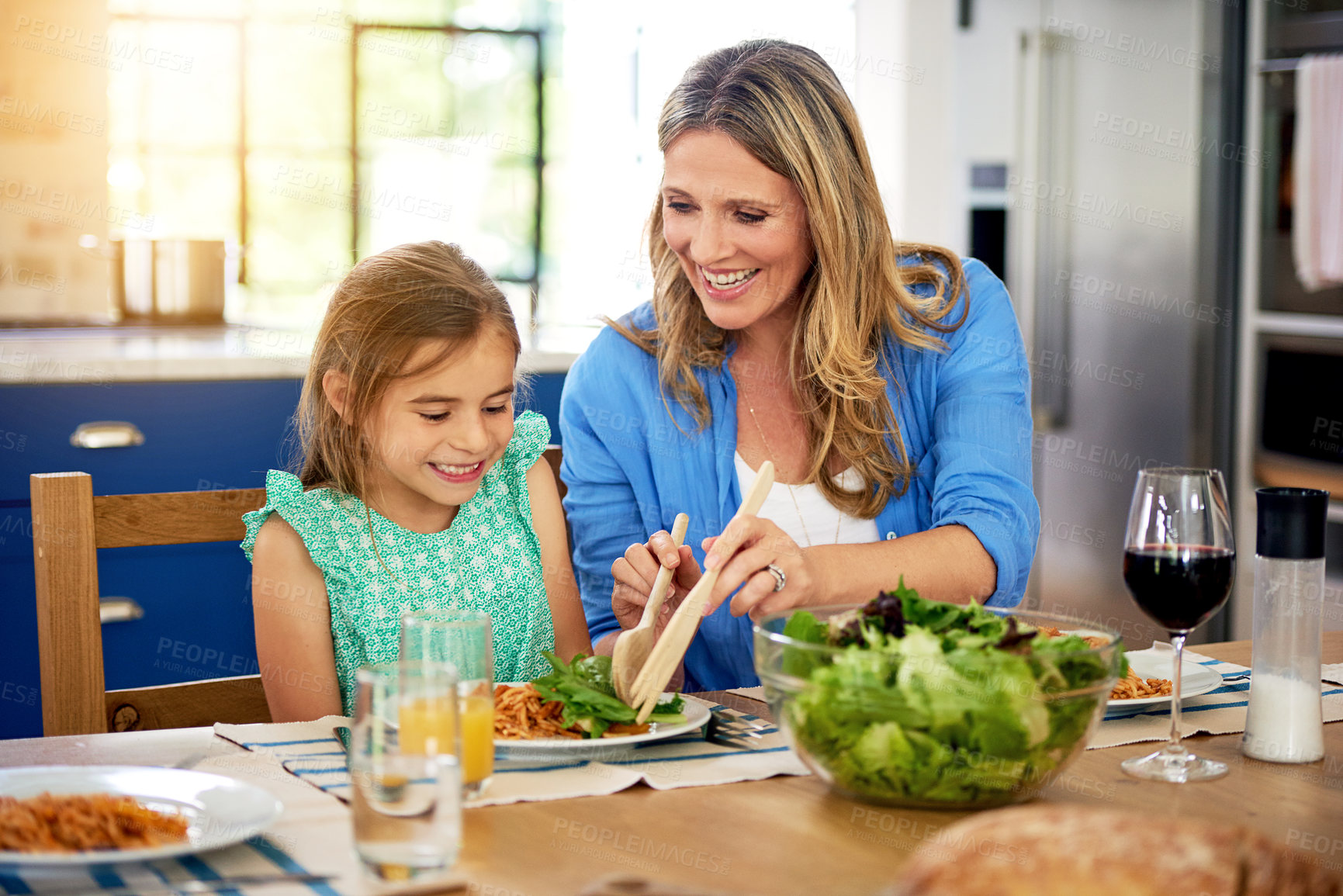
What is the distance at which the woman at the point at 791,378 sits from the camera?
Result: 4.86 feet

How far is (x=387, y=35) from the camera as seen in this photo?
390cm

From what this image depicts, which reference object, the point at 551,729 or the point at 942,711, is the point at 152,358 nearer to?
the point at 551,729

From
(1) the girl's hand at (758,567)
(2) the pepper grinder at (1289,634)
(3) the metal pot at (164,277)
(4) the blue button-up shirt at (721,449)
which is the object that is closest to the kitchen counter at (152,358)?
(3) the metal pot at (164,277)

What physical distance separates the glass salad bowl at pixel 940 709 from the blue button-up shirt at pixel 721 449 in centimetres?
64

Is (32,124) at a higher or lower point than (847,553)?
higher

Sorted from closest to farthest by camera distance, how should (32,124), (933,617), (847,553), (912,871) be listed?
(912,871) < (933,617) < (847,553) < (32,124)

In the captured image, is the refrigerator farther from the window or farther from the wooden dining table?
the wooden dining table

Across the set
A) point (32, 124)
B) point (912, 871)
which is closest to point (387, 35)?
point (32, 124)

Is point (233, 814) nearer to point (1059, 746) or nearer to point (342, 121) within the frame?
→ point (1059, 746)

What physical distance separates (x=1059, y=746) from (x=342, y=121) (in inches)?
138

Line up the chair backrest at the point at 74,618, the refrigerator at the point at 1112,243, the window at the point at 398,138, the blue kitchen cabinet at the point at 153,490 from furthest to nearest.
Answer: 1. the window at the point at 398,138
2. the refrigerator at the point at 1112,243
3. the blue kitchen cabinet at the point at 153,490
4. the chair backrest at the point at 74,618

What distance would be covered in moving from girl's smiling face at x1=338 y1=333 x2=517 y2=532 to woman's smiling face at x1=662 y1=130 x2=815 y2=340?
253 millimetres

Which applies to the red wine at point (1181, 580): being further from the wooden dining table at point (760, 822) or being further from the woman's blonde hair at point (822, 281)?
the woman's blonde hair at point (822, 281)

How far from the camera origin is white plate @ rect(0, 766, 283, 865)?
0.76m
